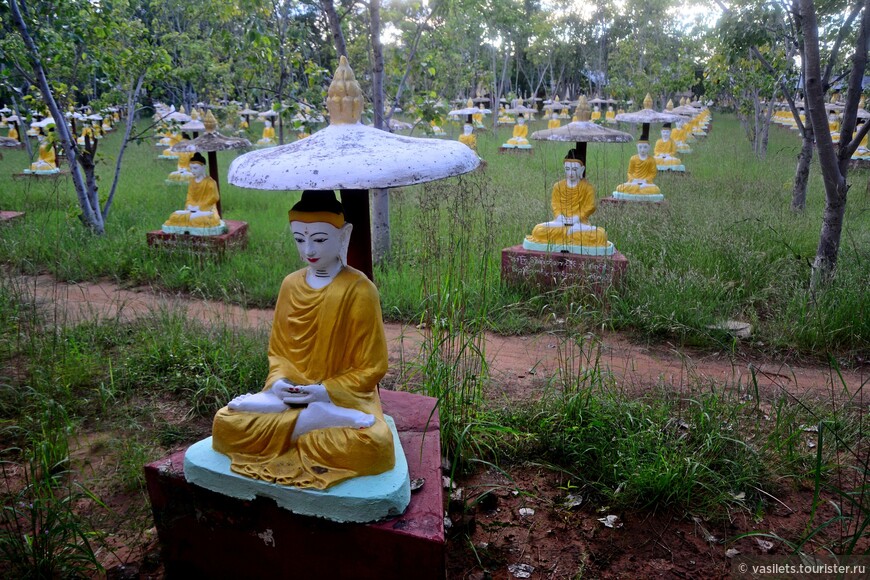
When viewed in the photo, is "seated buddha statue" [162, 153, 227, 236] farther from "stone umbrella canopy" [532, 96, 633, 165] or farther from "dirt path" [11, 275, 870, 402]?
"stone umbrella canopy" [532, 96, 633, 165]

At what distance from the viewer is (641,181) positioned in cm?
980

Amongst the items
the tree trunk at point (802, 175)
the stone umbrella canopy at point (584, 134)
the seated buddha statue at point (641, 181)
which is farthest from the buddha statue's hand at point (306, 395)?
the tree trunk at point (802, 175)

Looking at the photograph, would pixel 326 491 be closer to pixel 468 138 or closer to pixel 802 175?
pixel 802 175

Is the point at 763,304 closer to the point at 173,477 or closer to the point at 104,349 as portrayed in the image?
the point at 173,477

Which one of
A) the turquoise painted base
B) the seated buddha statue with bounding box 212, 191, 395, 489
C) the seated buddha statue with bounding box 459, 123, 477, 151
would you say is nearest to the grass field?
the seated buddha statue with bounding box 212, 191, 395, 489

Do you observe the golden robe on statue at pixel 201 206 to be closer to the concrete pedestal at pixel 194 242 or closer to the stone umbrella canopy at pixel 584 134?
the concrete pedestal at pixel 194 242

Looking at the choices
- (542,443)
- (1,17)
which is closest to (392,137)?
(542,443)

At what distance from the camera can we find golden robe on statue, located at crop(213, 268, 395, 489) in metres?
2.34

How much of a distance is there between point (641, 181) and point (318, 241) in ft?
27.7

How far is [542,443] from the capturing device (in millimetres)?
3318

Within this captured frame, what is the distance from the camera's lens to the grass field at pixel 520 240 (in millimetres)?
4711

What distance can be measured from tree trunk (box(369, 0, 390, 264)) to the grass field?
0.23 metres

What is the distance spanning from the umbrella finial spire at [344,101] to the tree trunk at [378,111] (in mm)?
3554

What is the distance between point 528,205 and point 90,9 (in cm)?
595
